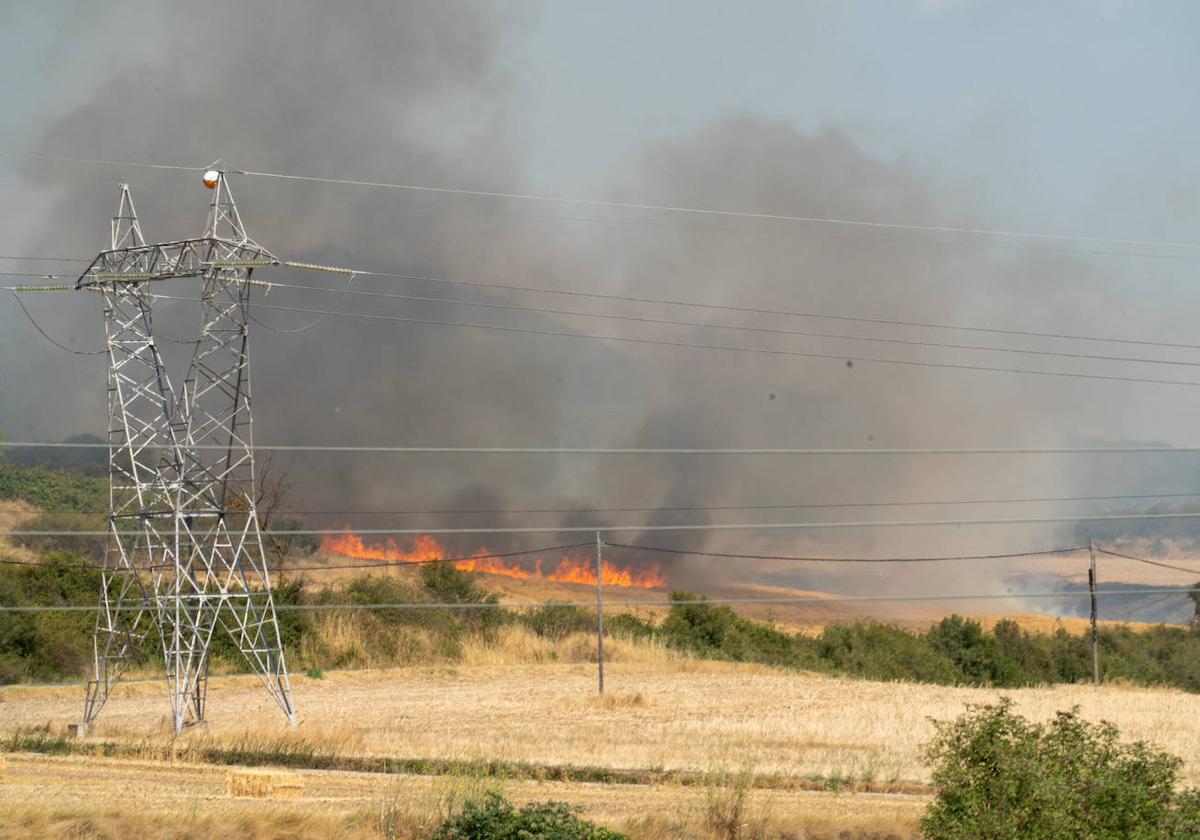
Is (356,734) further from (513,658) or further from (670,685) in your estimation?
(513,658)

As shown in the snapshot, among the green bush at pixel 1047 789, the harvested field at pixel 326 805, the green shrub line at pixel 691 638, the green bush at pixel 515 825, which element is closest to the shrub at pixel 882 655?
the green shrub line at pixel 691 638

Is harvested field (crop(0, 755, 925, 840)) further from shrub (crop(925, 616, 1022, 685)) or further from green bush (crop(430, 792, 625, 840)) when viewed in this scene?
shrub (crop(925, 616, 1022, 685))

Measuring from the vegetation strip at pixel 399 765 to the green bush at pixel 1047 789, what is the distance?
802cm

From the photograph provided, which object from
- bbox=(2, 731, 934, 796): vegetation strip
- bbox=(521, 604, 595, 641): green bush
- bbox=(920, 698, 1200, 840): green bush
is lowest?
bbox=(2, 731, 934, 796): vegetation strip

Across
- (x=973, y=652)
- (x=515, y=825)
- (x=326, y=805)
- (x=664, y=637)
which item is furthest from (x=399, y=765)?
(x=973, y=652)

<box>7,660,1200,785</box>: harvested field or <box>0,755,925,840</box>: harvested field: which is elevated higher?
<box>0,755,925,840</box>: harvested field

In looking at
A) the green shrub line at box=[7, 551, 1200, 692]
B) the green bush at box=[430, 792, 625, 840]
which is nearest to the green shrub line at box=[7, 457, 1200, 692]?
the green shrub line at box=[7, 551, 1200, 692]

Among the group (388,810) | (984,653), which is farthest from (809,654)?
(388,810)

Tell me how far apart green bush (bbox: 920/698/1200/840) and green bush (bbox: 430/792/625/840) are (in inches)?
209

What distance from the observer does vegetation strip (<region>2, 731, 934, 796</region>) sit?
27297mm

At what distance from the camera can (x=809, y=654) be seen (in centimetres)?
7050

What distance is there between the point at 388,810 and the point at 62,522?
209 ft

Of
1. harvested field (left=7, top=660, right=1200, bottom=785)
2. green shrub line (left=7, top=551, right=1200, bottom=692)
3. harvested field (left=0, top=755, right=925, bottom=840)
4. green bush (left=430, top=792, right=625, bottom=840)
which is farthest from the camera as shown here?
green shrub line (left=7, top=551, right=1200, bottom=692)

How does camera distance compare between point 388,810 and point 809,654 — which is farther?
point 809,654
